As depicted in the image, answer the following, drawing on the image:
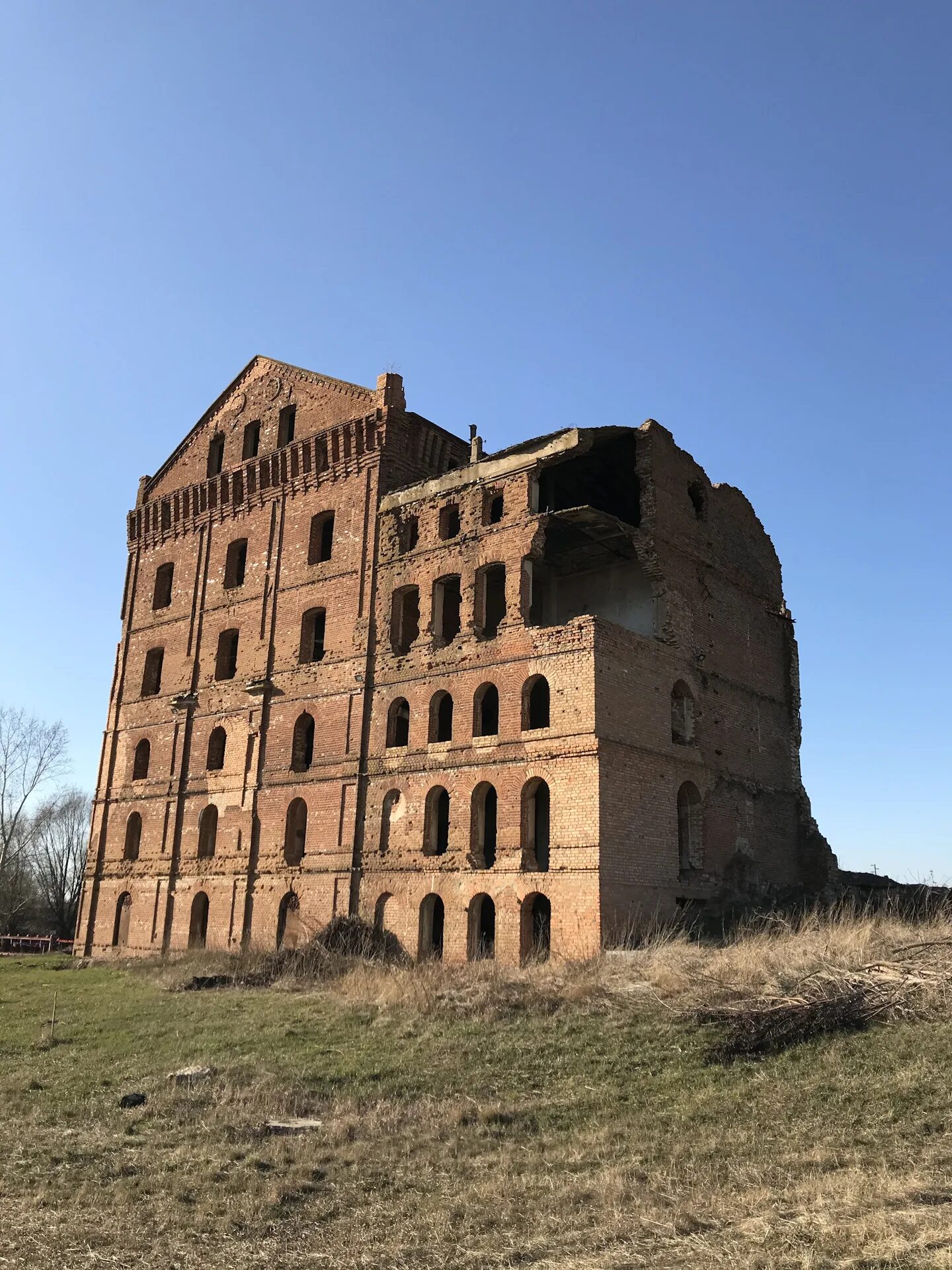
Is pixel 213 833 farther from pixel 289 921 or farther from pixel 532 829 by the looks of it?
pixel 532 829

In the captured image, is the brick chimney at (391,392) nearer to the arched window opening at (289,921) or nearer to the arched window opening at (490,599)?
the arched window opening at (490,599)

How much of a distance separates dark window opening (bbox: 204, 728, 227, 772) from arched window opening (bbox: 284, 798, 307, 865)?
3.53m

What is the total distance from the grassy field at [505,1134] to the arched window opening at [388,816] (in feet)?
21.1

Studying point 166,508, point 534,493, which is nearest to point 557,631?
point 534,493

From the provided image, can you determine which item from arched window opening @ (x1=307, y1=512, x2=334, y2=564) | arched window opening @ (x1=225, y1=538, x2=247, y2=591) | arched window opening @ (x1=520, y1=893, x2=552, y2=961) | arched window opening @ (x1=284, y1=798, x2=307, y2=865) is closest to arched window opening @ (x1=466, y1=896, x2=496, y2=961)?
arched window opening @ (x1=520, y1=893, x2=552, y2=961)

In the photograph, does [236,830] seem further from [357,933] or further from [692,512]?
[692,512]

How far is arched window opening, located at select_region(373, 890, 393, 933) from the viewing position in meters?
21.6

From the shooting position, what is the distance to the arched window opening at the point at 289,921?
23250mm

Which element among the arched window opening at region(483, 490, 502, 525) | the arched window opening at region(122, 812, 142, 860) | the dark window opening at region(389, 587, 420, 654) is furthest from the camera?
the arched window opening at region(122, 812, 142, 860)

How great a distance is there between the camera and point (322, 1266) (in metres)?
6.47

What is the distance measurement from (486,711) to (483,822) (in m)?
3.11

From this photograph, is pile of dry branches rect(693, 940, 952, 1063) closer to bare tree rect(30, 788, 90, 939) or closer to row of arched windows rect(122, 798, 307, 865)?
row of arched windows rect(122, 798, 307, 865)

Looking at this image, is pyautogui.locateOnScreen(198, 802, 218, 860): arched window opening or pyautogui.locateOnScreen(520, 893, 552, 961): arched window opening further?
pyautogui.locateOnScreen(198, 802, 218, 860): arched window opening

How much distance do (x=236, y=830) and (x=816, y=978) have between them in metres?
16.7
